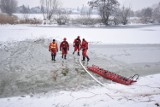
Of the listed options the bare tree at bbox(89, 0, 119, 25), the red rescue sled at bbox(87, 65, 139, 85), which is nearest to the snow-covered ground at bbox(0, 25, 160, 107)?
the red rescue sled at bbox(87, 65, 139, 85)

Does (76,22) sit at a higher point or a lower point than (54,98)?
higher

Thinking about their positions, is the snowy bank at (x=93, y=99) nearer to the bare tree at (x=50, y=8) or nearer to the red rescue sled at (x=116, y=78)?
the red rescue sled at (x=116, y=78)

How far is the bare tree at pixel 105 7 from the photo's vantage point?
41.7 meters

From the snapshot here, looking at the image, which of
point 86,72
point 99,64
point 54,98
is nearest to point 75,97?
point 54,98

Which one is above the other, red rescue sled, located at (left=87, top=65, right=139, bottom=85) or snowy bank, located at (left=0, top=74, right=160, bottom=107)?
red rescue sled, located at (left=87, top=65, right=139, bottom=85)

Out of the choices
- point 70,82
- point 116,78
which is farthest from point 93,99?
point 116,78

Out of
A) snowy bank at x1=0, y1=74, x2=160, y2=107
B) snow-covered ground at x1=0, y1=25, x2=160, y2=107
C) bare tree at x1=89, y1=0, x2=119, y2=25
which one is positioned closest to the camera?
snowy bank at x1=0, y1=74, x2=160, y2=107

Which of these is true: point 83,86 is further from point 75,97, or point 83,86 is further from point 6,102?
point 6,102

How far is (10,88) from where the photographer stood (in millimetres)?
8070

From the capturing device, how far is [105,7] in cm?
4175

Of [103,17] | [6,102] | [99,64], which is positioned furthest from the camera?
[103,17]

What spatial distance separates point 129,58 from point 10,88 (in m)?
9.13

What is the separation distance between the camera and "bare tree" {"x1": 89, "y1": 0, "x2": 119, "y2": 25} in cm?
4172

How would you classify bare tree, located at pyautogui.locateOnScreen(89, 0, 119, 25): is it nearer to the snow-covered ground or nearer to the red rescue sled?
the snow-covered ground
